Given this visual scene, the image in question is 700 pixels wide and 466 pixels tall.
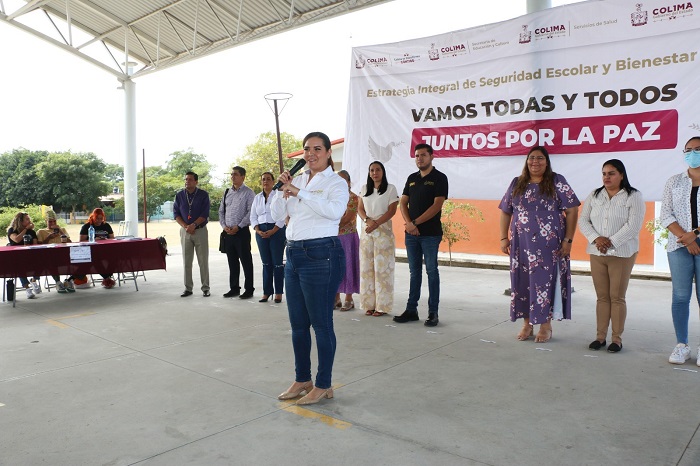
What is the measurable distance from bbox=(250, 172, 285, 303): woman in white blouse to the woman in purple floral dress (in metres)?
2.91

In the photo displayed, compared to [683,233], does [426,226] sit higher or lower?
higher

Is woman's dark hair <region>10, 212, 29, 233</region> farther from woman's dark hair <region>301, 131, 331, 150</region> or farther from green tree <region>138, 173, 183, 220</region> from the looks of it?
green tree <region>138, 173, 183, 220</region>

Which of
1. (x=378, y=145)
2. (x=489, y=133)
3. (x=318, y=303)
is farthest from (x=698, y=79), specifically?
(x=318, y=303)

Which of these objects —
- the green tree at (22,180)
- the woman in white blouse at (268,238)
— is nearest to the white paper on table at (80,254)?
the woman in white blouse at (268,238)

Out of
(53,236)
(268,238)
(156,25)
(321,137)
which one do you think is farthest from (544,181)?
(156,25)

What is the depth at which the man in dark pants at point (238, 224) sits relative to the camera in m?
7.12

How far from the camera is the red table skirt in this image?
631 centimetres

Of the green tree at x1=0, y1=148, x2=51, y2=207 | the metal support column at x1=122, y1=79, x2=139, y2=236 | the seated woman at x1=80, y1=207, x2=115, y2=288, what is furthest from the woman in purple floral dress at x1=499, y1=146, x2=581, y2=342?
the green tree at x1=0, y1=148, x2=51, y2=207

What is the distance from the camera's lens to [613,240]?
436cm

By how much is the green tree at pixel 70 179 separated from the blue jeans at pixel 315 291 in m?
36.7

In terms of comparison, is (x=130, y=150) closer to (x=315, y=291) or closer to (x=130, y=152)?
(x=130, y=152)

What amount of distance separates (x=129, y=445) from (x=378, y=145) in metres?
4.59

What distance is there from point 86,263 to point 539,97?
552 centimetres

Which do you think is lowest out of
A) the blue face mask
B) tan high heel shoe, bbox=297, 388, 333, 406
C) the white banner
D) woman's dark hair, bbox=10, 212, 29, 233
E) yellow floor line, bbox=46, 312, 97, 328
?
tan high heel shoe, bbox=297, 388, 333, 406
